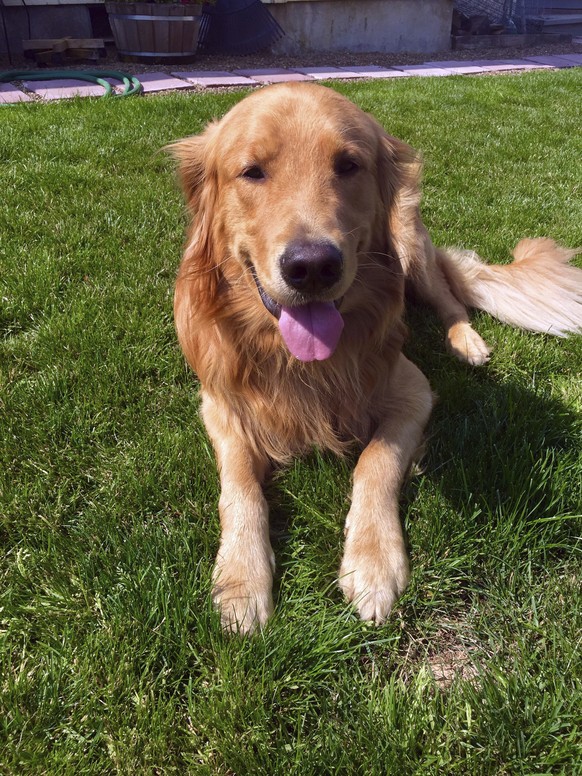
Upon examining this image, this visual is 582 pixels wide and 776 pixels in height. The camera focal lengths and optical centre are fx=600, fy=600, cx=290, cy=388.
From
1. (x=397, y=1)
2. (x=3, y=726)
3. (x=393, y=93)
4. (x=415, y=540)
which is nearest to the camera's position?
(x=3, y=726)

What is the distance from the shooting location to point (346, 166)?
219 centimetres

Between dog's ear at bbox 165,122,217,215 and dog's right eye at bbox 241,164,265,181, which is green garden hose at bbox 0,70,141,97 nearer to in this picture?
dog's ear at bbox 165,122,217,215

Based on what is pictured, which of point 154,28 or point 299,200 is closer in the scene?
point 299,200

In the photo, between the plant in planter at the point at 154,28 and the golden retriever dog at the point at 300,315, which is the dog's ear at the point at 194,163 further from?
the plant in planter at the point at 154,28

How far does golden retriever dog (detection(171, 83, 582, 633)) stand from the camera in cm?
183

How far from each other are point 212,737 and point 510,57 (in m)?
12.9

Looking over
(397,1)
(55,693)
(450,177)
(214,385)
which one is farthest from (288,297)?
(397,1)

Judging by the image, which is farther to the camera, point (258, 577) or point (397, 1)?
point (397, 1)

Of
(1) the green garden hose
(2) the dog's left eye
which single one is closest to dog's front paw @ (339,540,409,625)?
(2) the dog's left eye

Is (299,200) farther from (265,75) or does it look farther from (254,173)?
(265,75)

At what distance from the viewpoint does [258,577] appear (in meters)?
1.75

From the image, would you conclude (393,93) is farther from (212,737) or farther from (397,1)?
(212,737)

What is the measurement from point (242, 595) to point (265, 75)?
27.3 feet

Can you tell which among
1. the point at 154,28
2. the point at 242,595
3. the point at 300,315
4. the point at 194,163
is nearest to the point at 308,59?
the point at 154,28
